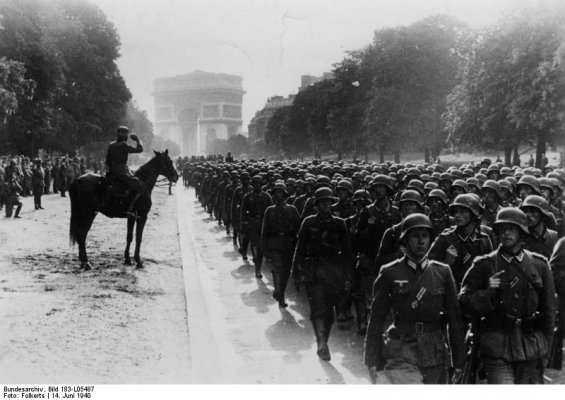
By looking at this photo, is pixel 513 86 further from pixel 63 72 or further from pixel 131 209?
pixel 63 72

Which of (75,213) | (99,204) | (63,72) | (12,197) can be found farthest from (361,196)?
(63,72)

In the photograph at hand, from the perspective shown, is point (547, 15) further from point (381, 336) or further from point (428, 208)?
point (381, 336)

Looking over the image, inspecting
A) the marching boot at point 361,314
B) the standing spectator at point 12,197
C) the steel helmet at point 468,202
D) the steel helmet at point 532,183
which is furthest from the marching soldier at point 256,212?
the standing spectator at point 12,197

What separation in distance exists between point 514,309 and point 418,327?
76cm

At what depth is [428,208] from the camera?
389 inches

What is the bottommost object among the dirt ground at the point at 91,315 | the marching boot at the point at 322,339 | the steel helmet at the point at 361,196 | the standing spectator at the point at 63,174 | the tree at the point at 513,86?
the dirt ground at the point at 91,315

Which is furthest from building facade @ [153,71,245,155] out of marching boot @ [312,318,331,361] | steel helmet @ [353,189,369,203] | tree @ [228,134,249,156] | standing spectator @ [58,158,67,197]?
marching boot @ [312,318,331,361]

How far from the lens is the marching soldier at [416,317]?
5.29m

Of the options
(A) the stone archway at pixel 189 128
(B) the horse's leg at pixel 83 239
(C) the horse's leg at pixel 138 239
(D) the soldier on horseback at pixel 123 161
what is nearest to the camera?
(B) the horse's leg at pixel 83 239

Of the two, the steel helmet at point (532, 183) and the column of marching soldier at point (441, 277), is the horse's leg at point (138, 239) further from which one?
the steel helmet at point (532, 183)

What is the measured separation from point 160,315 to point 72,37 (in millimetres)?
39490

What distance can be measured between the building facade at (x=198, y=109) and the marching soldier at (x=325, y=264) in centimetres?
13169

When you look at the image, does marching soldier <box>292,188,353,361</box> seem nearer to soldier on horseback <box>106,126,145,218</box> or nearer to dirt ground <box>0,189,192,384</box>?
dirt ground <box>0,189,192,384</box>

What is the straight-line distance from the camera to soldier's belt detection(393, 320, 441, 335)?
533 centimetres
